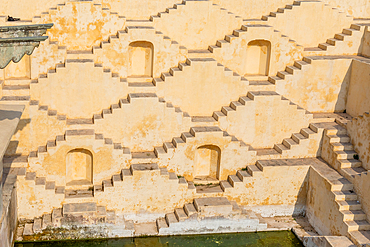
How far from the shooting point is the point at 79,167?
17109 mm

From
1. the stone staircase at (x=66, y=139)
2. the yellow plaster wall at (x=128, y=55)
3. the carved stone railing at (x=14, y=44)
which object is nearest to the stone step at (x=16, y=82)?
the stone staircase at (x=66, y=139)

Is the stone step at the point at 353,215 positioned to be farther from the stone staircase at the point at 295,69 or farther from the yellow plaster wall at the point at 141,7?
the yellow plaster wall at the point at 141,7

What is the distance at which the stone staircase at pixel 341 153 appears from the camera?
16.8 m

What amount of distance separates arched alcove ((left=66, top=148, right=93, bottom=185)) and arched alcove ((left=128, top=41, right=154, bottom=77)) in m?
3.19

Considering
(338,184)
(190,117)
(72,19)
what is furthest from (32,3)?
(338,184)

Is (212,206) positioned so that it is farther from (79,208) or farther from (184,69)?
(184,69)

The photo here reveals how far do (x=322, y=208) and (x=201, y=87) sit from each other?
5.33m

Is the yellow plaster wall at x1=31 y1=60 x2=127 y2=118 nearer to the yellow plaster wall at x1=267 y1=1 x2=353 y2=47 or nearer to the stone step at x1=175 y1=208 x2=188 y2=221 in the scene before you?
the stone step at x1=175 y1=208 x2=188 y2=221

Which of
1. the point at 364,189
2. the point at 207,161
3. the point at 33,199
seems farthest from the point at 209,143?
the point at 33,199

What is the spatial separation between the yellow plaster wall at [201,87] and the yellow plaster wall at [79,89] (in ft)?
5.12

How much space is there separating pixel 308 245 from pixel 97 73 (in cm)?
812

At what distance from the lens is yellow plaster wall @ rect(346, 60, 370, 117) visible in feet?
59.0

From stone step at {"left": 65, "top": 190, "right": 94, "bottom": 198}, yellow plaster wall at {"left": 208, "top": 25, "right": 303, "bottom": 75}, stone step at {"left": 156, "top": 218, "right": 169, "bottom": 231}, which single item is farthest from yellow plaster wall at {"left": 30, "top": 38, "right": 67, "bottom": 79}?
stone step at {"left": 156, "top": 218, "right": 169, "bottom": 231}

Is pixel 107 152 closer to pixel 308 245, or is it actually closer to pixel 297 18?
pixel 308 245
